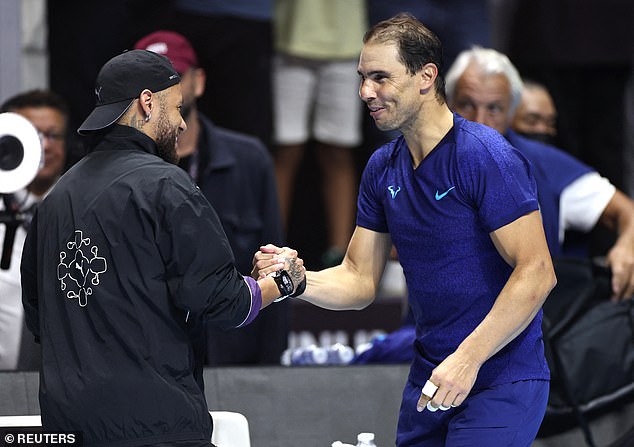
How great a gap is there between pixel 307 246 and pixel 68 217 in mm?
3615

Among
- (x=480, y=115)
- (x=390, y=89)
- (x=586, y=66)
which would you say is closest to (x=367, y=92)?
(x=390, y=89)

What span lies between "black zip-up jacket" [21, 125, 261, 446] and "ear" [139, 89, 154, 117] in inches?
6.3

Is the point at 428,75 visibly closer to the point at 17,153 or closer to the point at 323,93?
the point at 17,153

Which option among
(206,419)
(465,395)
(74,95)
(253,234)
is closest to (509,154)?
(465,395)

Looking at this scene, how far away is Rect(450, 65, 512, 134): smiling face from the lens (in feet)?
18.2

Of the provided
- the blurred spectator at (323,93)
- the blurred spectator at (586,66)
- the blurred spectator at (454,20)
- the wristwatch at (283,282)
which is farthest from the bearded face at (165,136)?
the blurred spectator at (586,66)

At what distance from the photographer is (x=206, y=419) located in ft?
12.1

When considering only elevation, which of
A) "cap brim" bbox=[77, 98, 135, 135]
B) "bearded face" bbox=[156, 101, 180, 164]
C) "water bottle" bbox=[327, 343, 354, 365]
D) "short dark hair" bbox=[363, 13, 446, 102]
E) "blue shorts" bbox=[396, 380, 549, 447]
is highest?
"short dark hair" bbox=[363, 13, 446, 102]

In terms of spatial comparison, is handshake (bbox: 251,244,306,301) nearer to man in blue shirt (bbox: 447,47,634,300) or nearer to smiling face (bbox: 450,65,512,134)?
man in blue shirt (bbox: 447,47,634,300)

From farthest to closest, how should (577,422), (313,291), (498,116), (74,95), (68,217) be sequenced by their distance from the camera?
(74,95) → (498,116) → (577,422) → (313,291) → (68,217)

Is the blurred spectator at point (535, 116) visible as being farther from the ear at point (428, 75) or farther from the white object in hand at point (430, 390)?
the white object in hand at point (430, 390)

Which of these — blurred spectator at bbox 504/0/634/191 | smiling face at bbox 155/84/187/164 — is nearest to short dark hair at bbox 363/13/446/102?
smiling face at bbox 155/84/187/164

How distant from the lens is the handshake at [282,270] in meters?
4.00

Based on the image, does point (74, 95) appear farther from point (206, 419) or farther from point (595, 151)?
point (206, 419)
